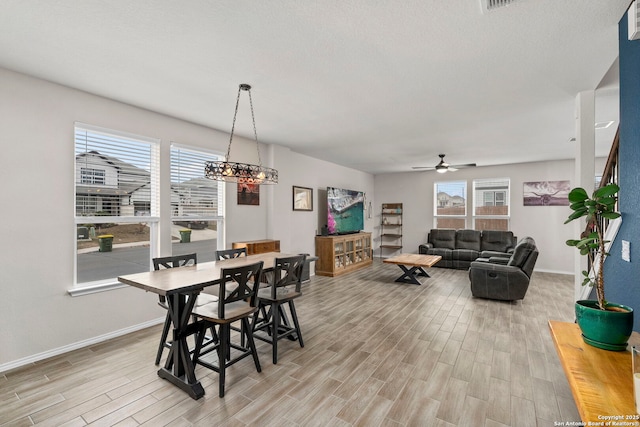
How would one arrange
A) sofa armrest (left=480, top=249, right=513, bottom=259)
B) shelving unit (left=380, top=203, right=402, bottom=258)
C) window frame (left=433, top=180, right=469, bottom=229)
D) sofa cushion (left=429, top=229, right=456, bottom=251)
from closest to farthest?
sofa armrest (left=480, top=249, right=513, bottom=259) < sofa cushion (left=429, top=229, right=456, bottom=251) < window frame (left=433, top=180, right=469, bottom=229) < shelving unit (left=380, top=203, right=402, bottom=258)

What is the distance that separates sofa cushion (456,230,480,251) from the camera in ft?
23.9

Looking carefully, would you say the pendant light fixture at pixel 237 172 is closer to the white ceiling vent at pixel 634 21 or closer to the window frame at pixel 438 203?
the white ceiling vent at pixel 634 21

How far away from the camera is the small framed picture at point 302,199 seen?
595cm

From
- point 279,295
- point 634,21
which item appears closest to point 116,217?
point 279,295

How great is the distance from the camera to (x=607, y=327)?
1502mm

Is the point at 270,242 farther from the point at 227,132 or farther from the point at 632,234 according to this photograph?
the point at 632,234

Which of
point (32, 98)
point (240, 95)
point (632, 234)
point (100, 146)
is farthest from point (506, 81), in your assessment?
point (32, 98)

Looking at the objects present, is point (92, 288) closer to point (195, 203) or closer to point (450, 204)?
point (195, 203)

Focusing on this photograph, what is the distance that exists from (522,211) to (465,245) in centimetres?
158

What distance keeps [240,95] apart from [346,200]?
4603 mm

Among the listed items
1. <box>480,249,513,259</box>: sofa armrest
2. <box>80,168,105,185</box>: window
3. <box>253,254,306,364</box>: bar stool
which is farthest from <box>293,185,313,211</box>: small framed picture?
<box>480,249,513,259</box>: sofa armrest

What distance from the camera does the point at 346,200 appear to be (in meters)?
7.33

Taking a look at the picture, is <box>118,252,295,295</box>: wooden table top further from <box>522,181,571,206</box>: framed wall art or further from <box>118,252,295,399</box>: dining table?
<box>522,181,571,206</box>: framed wall art

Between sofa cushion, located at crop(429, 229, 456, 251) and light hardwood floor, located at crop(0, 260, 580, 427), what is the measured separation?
3.95m
